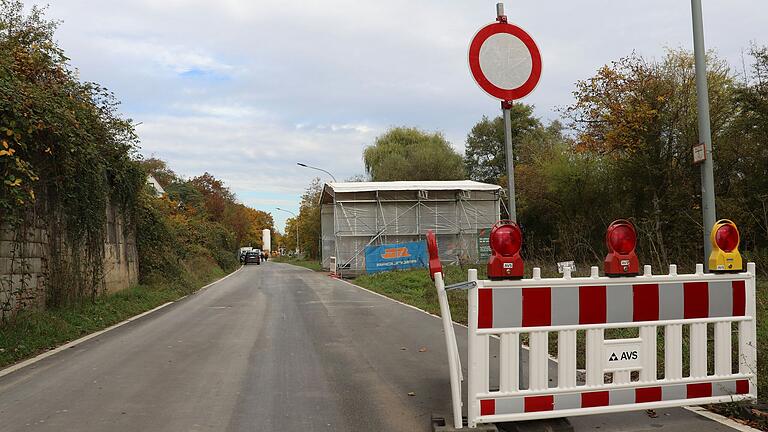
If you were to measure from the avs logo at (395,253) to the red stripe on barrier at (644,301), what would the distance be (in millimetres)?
27766

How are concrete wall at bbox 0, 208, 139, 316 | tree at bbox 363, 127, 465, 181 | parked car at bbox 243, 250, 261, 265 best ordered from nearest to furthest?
concrete wall at bbox 0, 208, 139, 316
tree at bbox 363, 127, 465, 181
parked car at bbox 243, 250, 261, 265

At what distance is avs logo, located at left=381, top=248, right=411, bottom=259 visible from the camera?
32.3 metres

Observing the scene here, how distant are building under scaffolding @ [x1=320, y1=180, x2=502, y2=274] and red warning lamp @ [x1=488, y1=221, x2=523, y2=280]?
101ft

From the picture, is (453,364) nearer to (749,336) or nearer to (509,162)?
(509,162)

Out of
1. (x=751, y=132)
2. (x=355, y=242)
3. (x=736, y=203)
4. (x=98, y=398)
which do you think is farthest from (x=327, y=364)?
(x=355, y=242)

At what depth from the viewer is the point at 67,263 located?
1264cm

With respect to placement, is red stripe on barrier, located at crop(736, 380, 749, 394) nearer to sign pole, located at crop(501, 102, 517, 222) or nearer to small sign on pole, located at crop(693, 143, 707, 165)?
sign pole, located at crop(501, 102, 517, 222)

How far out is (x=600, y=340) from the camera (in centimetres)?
452

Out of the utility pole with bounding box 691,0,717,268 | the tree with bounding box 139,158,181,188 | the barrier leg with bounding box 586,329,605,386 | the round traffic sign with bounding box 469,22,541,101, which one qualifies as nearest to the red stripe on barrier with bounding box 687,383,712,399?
the barrier leg with bounding box 586,329,605,386

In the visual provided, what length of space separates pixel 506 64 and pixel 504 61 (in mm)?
31

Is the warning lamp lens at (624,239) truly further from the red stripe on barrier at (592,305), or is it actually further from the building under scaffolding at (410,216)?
the building under scaffolding at (410,216)

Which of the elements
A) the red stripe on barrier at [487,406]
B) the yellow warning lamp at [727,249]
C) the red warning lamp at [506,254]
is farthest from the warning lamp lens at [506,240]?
the yellow warning lamp at [727,249]

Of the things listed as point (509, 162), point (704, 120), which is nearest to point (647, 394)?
point (509, 162)

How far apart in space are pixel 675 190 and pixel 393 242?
61.9 feet
